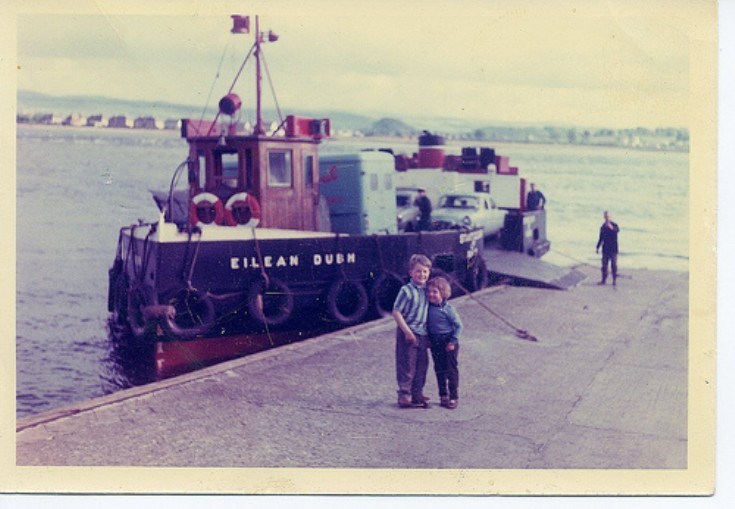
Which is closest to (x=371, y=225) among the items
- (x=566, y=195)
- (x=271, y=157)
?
Result: (x=271, y=157)

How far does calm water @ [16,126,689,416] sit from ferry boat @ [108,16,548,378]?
48 centimetres

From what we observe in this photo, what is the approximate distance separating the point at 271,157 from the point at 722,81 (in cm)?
546

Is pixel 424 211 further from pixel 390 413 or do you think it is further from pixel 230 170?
pixel 390 413

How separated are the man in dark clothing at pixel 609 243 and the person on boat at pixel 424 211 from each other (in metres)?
2.67

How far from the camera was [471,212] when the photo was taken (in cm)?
1331

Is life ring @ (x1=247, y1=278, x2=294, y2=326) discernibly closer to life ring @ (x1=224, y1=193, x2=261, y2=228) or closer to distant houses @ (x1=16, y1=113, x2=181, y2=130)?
life ring @ (x1=224, y1=193, x2=261, y2=228)

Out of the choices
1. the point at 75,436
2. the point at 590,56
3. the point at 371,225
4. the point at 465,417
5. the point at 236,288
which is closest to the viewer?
the point at 75,436

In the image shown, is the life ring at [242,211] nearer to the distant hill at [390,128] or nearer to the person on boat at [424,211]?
the distant hill at [390,128]

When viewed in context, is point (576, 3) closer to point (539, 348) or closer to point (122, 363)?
point (539, 348)

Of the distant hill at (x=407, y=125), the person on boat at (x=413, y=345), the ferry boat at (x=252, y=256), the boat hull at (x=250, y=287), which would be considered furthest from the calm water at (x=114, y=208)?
the person on boat at (x=413, y=345)

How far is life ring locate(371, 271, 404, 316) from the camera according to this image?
34.1 feet

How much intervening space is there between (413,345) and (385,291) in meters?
3.00

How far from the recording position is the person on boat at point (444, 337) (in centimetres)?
753

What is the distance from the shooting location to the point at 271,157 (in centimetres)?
1086
